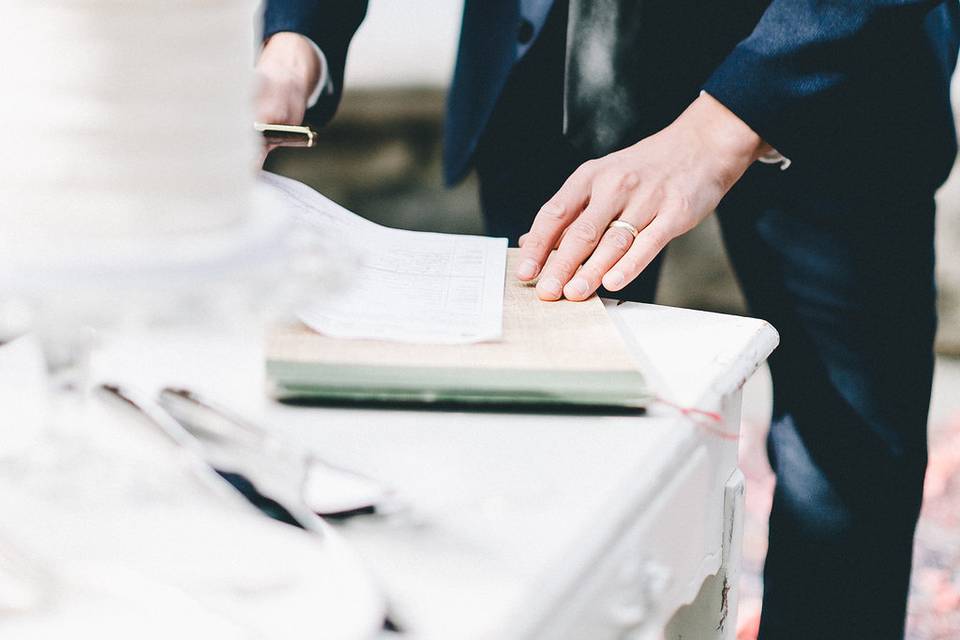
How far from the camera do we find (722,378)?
59cm

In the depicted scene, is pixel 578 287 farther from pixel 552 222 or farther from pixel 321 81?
pixel 321 81

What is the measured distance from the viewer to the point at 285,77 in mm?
992

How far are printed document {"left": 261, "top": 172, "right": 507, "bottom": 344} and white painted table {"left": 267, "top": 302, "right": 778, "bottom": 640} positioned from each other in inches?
3.6

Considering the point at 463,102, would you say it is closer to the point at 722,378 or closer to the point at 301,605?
the point at 722,378

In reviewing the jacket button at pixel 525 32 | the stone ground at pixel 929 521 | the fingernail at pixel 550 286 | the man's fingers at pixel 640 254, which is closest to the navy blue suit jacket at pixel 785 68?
the jacket button at pixel 525 32

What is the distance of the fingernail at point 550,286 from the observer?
0.70 metres

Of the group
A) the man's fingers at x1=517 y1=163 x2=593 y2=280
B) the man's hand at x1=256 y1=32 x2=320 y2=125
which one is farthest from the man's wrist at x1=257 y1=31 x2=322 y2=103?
the man's fingers at x1=517 y1=163 x2=593 y2=280

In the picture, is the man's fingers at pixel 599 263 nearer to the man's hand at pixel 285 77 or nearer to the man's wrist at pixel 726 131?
the man's wrist at pixel 726 131

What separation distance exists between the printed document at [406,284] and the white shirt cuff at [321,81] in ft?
0.90

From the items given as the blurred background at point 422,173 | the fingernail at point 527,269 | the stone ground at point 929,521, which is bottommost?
the stone ground at point 929,521

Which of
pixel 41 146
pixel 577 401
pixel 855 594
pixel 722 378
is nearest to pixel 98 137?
pixel 41 146

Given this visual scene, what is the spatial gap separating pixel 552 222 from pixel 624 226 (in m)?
0.05

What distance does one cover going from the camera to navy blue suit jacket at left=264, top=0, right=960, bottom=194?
0.83 meters

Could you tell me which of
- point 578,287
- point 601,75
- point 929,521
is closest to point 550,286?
point 578,287
